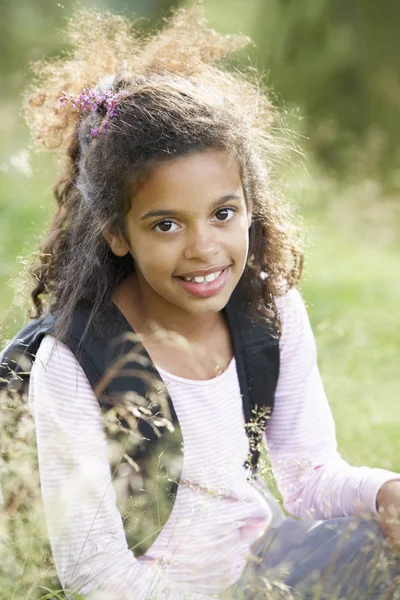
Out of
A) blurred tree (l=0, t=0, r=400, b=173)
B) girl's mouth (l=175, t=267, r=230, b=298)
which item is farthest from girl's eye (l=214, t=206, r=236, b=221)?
blurred tree (l=0, t=0, r=400, b=173)

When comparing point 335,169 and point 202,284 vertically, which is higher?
point 335,169

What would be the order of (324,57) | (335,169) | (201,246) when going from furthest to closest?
(324,57), (335,169), (201,246)

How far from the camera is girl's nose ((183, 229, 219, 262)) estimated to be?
1.85 meters

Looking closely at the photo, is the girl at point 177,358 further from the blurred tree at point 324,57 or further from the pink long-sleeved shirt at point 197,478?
the blurred tree at point 324,57

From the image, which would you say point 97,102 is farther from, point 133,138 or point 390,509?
point 390,509

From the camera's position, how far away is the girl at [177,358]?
5.84 ft

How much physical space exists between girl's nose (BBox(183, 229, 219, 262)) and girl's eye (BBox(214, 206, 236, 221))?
51 mm

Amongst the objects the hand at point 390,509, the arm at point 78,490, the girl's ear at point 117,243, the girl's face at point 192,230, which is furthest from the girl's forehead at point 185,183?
the hand at point 390,509

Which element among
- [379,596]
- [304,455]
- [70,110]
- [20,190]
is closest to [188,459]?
[304,455]

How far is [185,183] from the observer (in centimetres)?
182

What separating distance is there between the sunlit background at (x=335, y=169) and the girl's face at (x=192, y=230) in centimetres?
27

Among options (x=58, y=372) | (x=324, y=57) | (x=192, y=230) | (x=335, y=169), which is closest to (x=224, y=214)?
(x=192, y=230)

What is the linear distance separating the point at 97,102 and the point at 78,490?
80cm

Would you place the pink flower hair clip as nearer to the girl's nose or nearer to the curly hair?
the curly hair
